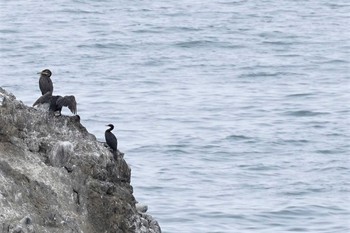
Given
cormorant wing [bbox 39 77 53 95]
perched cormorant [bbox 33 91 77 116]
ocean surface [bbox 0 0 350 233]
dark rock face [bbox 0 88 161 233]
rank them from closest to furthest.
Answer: dark rock face [bbox 0 88 161 233] < perched cormorant [bbox 33 91 77 116] < cormorant wing [bbox 39 77 53 95] < ocean surface [bbox 0 0 350 233]

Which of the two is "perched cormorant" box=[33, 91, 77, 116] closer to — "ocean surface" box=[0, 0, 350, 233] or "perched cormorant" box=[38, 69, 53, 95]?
"perched cormorant" box=[38, 69, 53, 95]

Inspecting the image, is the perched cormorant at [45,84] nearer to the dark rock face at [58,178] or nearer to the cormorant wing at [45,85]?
the cormorant wing at [45,85]

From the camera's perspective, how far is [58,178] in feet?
48.1

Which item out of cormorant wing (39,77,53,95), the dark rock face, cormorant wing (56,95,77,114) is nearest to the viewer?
the dark rock face

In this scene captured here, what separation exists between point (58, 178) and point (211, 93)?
3524 cm

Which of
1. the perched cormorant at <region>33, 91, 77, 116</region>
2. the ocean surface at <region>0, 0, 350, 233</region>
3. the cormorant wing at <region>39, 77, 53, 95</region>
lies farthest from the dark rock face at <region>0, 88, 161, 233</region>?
the ocean surface at <region>0, 0, 350, 233</region>

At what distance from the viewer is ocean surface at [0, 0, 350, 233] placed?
36.0m

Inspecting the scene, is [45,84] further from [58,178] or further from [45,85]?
[58,178]

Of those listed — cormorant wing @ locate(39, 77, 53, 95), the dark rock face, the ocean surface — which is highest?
cormorant wing @ locate(39, 77, 53, 95)

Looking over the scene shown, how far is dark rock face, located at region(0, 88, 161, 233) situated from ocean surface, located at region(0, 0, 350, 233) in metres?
16.1

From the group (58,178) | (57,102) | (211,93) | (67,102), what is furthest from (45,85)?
(211,93)

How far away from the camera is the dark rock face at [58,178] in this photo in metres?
14.0

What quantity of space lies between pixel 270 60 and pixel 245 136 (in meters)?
14.1

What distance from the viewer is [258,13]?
68.2 metres
